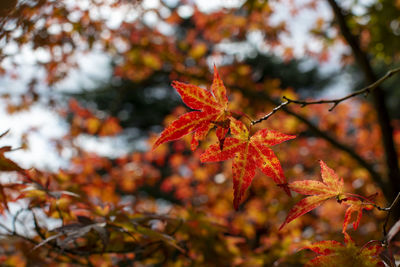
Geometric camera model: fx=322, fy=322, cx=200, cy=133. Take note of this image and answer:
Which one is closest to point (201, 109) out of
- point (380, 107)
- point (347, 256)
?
point (347, 256)

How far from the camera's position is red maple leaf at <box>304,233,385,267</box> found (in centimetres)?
64

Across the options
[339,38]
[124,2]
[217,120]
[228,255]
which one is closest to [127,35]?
[124,2]

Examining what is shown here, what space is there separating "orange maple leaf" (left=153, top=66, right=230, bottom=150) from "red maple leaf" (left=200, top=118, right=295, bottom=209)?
0.04 meters

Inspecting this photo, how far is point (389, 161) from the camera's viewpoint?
2.02 meters

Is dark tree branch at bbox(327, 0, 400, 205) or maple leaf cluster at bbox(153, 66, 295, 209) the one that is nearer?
maple leaf cluster at bbox(153, 66, 295, 209)

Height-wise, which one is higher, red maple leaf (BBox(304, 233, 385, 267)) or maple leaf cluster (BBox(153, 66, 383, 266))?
maple leaf cluster (BBox(153, 66, 383, 266))

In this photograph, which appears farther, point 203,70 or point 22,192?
point 203,70

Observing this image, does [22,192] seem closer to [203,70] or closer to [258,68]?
[203,70]

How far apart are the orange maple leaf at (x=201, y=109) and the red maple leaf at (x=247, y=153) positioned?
37 mm

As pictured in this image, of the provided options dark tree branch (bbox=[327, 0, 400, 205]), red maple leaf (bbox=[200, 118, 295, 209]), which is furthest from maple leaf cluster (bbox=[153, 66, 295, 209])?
dark tree branch (bbox=[327, 0, 400, 205])

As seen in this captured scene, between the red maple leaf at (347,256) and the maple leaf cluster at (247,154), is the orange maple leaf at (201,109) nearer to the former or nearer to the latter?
the maple leaf cluster at (247,154)

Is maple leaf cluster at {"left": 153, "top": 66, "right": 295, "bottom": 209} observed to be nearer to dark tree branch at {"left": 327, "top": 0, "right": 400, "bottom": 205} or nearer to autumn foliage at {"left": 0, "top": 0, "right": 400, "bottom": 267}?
autumn foliage at {"left": 0, "top": 0, "right": 400, "bottom": 267}

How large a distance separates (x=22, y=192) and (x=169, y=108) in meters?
9.46

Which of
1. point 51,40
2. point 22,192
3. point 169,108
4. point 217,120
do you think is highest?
point 51,40
